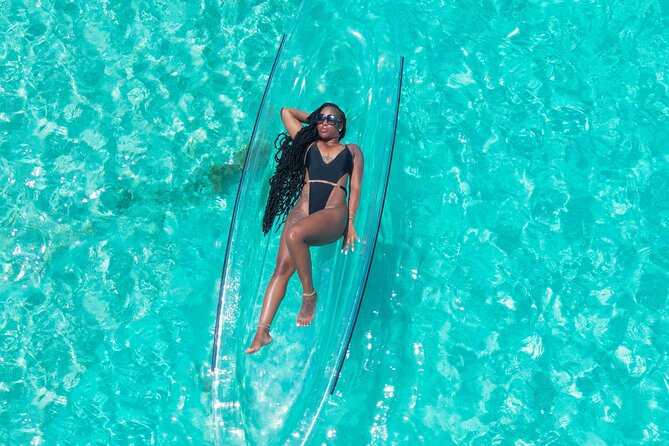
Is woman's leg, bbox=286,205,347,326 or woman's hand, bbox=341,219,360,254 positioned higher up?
woman's hand, bbox=341,219,360,254

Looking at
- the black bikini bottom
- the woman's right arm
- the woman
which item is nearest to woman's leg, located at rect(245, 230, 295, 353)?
the woman

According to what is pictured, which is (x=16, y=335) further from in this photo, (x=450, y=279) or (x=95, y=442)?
(x=450, y=279)

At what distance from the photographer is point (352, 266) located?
5.46 metres

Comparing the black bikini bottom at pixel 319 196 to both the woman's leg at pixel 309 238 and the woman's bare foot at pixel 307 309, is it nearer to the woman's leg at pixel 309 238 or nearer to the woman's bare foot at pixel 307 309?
the woman's leg at pixel 309 238

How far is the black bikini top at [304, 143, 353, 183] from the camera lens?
17.4ft

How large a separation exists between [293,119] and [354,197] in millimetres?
757

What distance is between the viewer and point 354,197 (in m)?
5.30

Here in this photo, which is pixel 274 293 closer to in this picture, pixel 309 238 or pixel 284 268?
pixel 284 268

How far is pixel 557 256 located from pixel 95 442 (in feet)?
11.6

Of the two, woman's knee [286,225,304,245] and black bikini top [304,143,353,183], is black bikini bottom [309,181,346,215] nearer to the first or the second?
black bikini top [304,143,353,183]

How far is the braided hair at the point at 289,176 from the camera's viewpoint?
5445 mm

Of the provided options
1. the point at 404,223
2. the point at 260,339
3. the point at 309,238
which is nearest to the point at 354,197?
the point at 309,238

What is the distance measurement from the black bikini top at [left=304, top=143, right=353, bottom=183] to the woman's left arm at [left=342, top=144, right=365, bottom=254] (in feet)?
0.14

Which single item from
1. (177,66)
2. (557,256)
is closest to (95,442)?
(177,66)
